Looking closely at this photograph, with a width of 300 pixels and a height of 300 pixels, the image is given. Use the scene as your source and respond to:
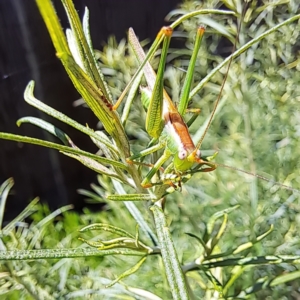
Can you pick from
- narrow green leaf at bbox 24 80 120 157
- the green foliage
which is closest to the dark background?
the green foliage

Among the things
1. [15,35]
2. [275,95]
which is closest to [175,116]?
[275,95]

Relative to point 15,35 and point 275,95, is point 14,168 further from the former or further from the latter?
point 275,95

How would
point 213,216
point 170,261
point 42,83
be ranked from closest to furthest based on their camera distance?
point 170,261
point 213,216
point 42,83

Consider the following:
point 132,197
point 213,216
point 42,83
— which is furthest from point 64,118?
point 42,83

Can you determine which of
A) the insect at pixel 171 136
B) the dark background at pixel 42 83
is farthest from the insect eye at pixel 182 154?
the dark background at pixel 42 83

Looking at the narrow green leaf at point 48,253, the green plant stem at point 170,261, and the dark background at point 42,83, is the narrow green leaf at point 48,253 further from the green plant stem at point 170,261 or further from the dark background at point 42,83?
the dark background at point 42,83

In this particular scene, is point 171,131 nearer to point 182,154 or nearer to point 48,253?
point 182,154

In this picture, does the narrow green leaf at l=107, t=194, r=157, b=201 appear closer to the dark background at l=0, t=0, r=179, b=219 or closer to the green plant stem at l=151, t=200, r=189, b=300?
the green plant stem at l=151, t=200, r=189, b=300

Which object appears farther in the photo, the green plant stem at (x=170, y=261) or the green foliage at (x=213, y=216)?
the green foliage at (x=213, y=216)

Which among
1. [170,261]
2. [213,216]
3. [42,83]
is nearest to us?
[170,261]
